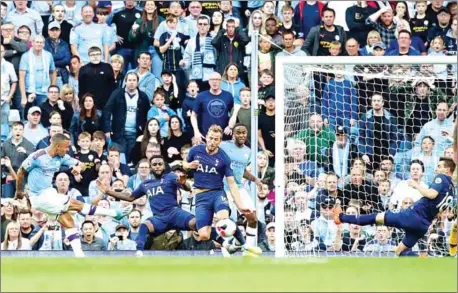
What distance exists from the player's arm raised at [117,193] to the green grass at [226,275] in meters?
3.96

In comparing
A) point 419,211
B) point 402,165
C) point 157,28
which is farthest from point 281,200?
point 157,28

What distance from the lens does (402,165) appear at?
13.0 m

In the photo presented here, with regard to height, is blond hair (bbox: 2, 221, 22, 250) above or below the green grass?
below

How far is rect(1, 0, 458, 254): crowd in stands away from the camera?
12.7 m

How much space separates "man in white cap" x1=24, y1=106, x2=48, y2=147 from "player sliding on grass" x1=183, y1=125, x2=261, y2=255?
197cm

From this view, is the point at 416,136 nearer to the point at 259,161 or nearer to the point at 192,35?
the point at 259,161

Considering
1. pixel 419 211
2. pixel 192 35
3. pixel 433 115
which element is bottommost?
pixel 419 211

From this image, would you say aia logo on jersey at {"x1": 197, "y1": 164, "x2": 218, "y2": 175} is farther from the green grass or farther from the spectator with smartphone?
the green grass

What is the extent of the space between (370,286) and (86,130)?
24.2 feet

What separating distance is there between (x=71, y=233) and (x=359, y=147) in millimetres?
3579

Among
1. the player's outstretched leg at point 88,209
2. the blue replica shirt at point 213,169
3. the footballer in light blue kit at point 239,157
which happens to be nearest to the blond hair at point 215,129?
the blue replica shirt at point 213,169

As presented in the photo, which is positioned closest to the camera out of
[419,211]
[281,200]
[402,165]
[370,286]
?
[370,286]

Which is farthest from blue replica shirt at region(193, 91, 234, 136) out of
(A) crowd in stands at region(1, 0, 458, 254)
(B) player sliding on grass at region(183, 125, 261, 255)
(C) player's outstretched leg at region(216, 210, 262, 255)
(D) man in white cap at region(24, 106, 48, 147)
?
(D) man in white cap at region(24, 106, 48, 147)

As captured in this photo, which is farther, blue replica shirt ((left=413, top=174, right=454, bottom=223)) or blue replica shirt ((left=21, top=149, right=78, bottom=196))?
blue replica shirt ((left=21, top=149, right=78, bottom=196))
